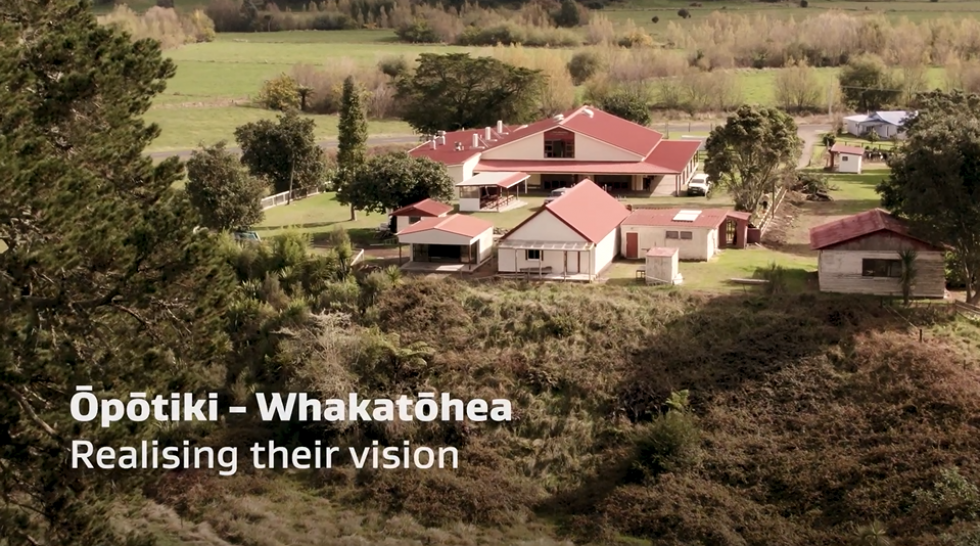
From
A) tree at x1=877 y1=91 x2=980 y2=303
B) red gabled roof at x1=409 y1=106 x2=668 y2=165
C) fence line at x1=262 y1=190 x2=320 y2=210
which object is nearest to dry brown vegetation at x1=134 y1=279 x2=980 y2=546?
tree at x1=877 y1=91 x2=980 y2=303

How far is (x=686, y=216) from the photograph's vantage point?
37312 millimetres

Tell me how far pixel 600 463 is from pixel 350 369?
6.99 m

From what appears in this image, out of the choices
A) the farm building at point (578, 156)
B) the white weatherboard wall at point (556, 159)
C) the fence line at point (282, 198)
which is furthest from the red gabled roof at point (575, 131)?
the fence line at point (282, 198)

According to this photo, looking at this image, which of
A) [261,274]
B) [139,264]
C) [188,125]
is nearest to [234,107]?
[188,125]

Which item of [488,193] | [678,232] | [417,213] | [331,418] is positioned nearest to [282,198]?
[488,193]

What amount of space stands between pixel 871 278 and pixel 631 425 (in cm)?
842

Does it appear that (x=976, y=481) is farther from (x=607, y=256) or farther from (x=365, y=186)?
(x=365, y=186)

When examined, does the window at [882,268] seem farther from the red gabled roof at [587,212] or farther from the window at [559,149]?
the window at [559,149]

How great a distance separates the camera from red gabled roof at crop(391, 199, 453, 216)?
126 ft

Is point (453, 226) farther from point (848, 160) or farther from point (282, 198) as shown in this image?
point (848, 160)

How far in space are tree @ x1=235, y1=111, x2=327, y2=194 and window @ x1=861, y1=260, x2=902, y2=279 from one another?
22.6 meters

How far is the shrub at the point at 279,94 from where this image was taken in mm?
77562

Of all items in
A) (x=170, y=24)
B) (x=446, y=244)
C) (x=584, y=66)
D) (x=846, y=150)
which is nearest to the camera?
(x=446, y=244)

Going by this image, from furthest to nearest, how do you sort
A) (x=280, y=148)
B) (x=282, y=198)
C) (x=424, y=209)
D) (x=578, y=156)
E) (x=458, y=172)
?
1. (x=578, y=156)
2. (x=282, y=198)
3. (x=458, y=172)
4. (x=280, y=148)
5. (x=424, y=209)
